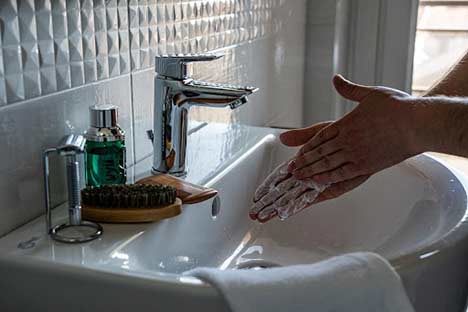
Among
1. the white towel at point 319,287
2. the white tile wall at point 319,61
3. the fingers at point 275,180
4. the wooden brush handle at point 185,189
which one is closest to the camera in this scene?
the white towel at point 319,287

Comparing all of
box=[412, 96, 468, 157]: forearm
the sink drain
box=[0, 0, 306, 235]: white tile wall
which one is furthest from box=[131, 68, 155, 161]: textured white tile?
box=[412, 96, 468, 157]: forearm

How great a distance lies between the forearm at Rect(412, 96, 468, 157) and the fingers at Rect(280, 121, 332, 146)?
8.3 inches

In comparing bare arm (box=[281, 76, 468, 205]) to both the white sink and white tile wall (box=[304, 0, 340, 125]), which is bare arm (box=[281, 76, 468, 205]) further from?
white tile wall (box=[304, 0, 340, 125])

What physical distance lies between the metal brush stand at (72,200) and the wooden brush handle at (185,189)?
123mm

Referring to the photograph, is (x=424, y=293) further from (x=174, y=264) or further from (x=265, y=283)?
(x=174, y=264)

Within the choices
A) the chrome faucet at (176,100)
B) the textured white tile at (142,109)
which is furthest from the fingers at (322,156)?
the textured white tile at (142,109)

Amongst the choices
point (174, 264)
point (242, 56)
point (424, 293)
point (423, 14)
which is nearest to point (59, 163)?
point (174, 264)

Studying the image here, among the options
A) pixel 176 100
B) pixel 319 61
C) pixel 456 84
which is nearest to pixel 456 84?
pixel 456 84

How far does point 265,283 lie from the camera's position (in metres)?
0.50

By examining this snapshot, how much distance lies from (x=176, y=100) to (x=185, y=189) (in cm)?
13

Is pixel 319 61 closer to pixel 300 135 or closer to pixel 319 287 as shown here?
pixel 300 135

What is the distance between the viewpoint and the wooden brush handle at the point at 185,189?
74cm

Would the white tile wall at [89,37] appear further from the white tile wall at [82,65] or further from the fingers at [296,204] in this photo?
the fingers at [296,204]

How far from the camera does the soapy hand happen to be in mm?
834
